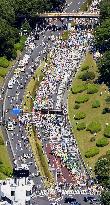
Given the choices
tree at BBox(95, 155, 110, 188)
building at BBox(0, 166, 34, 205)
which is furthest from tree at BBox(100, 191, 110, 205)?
tree at BBox(95, 155, 110, 188)

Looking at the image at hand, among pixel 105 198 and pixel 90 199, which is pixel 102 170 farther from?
pixel 105 198

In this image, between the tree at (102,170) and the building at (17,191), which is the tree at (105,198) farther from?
the tree at (102,170)

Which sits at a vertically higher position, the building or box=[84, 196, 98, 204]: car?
the building

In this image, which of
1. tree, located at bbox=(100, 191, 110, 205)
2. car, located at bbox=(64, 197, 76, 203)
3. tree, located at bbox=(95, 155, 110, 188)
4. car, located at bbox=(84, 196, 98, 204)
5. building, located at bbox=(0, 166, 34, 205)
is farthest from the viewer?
tree, located at bbox=(95, 155, 110, 188)

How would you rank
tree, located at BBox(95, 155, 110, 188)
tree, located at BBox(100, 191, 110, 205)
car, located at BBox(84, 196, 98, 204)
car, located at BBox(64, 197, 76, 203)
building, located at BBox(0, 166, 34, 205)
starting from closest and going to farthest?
building, located at BBox(0, 166, 34, 205), tree, located at BBox(100, 191, 110, 205), car, located at BBox(64, 197, 76, 203), car, located at BBox(84, 196, 98, 204), tree, located at BBox(95, 155, 110, 188)

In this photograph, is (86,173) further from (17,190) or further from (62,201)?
(17,190)

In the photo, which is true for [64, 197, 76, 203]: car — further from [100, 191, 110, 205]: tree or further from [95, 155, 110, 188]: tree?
[95, 155, 110, 188]: tree

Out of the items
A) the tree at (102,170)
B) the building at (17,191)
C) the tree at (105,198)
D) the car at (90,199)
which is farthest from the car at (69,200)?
the tree at (102,170)

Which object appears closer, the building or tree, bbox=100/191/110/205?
the building

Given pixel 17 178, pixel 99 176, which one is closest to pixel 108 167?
pixel 99 176
